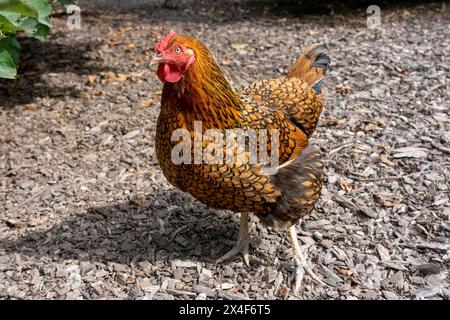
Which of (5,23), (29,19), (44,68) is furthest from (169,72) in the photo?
(44,68)

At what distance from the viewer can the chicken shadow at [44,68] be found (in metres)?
5.06

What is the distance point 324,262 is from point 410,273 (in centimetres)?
50

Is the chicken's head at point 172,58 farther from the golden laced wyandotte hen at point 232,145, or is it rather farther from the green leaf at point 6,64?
the green leaf at point 6,64

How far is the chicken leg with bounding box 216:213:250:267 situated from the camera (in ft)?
9.64

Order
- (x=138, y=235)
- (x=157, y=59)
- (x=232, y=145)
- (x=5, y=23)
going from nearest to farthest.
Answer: (x=157, y=59) → (x=232, y=145) → (x=5, y=23) → (x=138, y=235)

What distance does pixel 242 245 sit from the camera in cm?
299

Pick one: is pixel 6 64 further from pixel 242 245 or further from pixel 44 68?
pixel 44 68

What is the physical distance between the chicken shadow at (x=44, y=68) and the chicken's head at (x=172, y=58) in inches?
118

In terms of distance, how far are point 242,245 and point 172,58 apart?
1.31m

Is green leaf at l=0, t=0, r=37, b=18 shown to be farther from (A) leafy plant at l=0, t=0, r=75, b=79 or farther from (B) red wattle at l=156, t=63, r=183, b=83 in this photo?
(B) red wattle at l=156, t=63, r=183, b=83

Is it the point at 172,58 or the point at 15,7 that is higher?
the point at 15,7

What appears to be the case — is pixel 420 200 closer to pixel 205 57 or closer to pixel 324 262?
pixel 324 262

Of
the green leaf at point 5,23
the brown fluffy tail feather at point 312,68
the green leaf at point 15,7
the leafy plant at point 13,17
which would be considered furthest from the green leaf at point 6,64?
the brown fluffy tail feather at point 312,68

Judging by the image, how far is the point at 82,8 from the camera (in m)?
8.16
